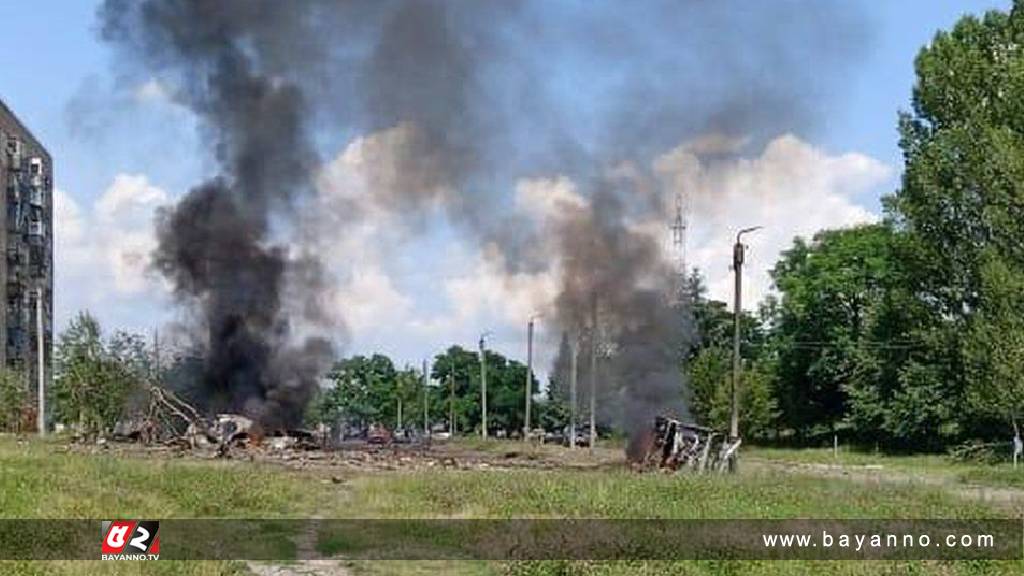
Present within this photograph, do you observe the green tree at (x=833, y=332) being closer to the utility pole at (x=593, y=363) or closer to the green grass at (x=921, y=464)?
the green grass at (x=921, y=464)

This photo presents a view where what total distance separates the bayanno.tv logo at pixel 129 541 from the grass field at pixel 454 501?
106cm

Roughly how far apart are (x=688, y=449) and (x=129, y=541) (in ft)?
91.4

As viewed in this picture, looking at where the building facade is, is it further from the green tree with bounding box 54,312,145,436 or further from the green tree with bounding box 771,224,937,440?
the green tree with bounding box 771,224,937,440

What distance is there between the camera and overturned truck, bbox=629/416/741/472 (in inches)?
1603

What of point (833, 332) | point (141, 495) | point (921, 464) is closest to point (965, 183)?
point (921, 464)

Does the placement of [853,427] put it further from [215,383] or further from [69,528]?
[69,528]

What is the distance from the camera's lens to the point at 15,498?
2209cm

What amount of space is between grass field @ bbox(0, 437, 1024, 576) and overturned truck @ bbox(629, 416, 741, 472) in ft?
19.6

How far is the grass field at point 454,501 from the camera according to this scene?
15.5 metres

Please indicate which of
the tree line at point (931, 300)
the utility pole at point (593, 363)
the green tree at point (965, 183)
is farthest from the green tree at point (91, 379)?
the green tree at point (965, 183)

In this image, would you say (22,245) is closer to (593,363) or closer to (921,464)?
(593,363)

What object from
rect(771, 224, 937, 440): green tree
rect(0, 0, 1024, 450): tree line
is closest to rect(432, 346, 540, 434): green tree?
rect(0, 0, 1024, 450): tree line

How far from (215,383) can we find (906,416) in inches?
1343

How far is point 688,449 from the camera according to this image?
43031 millimetres
